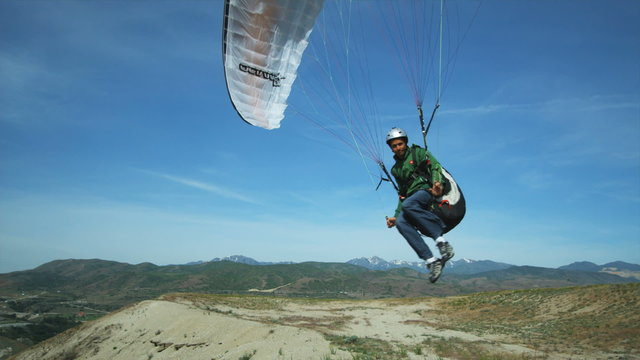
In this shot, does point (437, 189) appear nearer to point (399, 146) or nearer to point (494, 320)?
point (399, 146)

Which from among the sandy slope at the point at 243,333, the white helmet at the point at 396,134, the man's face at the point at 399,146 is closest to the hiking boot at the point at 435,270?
the man's face at the point at 399,146

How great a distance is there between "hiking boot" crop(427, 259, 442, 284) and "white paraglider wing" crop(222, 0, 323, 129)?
20.4 feet

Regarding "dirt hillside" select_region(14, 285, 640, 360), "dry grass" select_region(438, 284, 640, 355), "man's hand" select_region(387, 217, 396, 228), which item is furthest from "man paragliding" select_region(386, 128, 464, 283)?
"dry grass" select_region(438, 284, 640, 355)

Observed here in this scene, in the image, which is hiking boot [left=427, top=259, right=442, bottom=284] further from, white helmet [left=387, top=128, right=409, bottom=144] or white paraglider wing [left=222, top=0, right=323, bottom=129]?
white paraglider wing [left=222, top=0, right=323, bottom=129]

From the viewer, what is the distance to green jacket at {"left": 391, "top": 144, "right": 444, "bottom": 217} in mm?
6443

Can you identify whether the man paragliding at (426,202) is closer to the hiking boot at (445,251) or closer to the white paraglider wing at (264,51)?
the hiking boot at (445,251)

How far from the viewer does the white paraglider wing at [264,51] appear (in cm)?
953

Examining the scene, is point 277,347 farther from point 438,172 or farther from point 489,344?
point 438,172

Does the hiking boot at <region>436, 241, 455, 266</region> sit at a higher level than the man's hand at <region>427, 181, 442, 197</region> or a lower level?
lower

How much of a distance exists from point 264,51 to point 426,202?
6.54 metres

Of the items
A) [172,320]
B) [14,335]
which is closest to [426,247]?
[172,320]

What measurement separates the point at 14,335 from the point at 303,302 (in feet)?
377

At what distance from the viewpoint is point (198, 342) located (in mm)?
22188

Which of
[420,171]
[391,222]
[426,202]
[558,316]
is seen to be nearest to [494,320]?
[558,316]
